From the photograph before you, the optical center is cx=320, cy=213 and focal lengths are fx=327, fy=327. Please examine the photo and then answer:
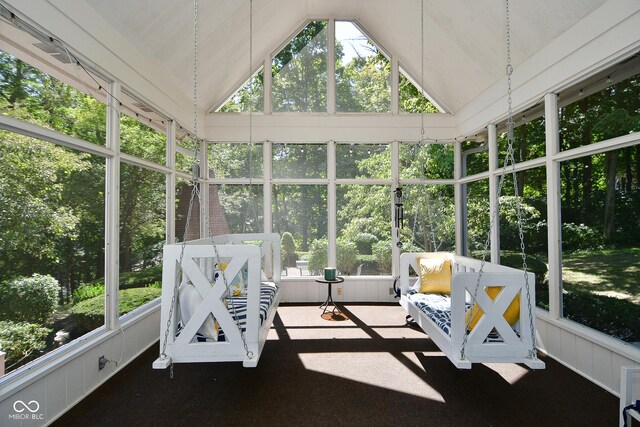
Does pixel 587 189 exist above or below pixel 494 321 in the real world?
above

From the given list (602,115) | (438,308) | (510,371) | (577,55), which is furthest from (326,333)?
(577,55)

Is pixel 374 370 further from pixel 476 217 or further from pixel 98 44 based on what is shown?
pixel 98 44

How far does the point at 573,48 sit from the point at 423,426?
3420mm

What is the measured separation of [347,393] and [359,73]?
483cm

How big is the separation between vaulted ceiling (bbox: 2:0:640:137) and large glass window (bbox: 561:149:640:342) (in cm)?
94

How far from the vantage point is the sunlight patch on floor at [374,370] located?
2648 millimetres

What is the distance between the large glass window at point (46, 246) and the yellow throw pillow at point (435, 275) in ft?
10.8

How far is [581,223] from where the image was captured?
10.1 ft

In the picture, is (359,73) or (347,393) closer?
(347,393)

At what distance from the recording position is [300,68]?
5.50 meters

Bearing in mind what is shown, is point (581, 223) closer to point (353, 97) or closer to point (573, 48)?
point (573, 48)

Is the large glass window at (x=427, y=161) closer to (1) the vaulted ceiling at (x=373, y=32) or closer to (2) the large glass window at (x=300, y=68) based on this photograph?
(1) the vaulted ceiling at (x=373, y=32)

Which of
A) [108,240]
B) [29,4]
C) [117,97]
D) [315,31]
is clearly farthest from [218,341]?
[315,31]

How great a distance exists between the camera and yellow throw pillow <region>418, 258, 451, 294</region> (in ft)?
12.2
